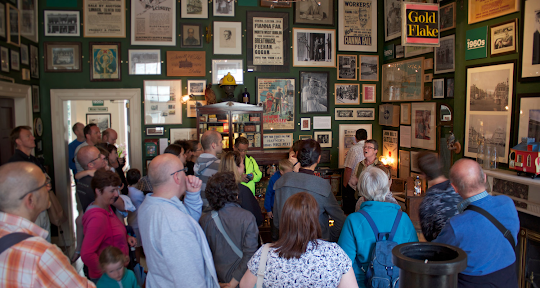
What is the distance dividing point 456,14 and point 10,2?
660cm

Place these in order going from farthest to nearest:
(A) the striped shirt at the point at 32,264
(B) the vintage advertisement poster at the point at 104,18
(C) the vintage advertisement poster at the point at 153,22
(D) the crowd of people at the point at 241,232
→ 1. (C) the vintage advertisement poster at the point at 153,22
2. (B) the vintage advertisement poster at the point at 104,18
3. (D) the crowd of people at the point at 241,232
4. (A) the striped shirt at the point at 32,264

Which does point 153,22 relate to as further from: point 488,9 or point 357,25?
point 488,9

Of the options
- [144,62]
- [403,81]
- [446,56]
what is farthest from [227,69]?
[446,56]

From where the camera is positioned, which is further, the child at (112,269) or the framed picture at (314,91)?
the framed picture at (314,91)

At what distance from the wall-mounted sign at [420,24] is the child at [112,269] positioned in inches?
167

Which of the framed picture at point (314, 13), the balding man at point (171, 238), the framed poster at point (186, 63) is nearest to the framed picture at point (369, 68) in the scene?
the framed picture at point (314, 13)

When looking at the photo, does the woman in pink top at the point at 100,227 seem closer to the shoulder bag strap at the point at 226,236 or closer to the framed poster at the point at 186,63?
the shoulder bag strap at the point at 226,236

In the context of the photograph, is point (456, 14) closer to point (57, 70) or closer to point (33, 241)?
point (33, 241)

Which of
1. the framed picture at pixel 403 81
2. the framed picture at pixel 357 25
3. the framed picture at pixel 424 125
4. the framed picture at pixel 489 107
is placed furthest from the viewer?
the framed picture at pixel 357 25

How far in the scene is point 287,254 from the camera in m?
1.97

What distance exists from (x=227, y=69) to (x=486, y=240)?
601 cm

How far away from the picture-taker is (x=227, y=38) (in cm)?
735

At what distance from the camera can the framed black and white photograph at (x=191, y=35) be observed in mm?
7211

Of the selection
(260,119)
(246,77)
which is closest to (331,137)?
(260,119)
